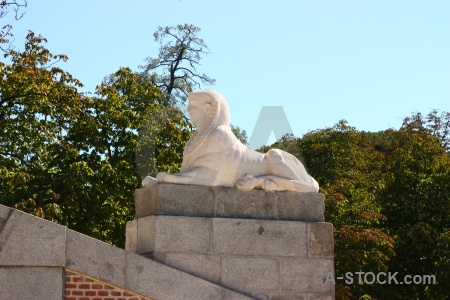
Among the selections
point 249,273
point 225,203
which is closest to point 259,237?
point 249,273

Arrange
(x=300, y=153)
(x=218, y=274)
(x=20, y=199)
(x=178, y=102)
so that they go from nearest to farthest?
(x=218, y=274) → (x=20, y=199) → (x=178, y=102) → (x=300, y=153)

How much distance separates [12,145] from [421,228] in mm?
10288

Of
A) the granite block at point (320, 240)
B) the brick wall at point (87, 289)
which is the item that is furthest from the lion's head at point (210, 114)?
the brick wall at point (87, 289)

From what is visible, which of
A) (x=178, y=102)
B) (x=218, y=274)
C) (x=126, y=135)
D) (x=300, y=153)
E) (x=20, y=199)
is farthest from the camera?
(x=300, y=153)

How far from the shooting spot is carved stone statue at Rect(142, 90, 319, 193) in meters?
11.2

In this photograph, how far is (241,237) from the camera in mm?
11023

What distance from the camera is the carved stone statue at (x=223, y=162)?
11.2 meters

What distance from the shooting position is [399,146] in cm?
2650

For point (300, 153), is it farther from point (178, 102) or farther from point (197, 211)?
point (197, 211)

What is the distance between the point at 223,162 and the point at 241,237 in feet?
3.30

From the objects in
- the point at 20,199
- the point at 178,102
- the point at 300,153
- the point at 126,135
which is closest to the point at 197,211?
the point at 20,199

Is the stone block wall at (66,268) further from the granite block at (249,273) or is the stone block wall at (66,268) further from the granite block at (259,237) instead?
the granite block at (259,237)

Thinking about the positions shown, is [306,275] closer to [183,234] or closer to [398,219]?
[183,234]

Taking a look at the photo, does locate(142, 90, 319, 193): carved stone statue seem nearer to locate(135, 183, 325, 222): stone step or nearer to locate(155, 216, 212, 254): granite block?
locate(135, 183, 325, 222): stone step
